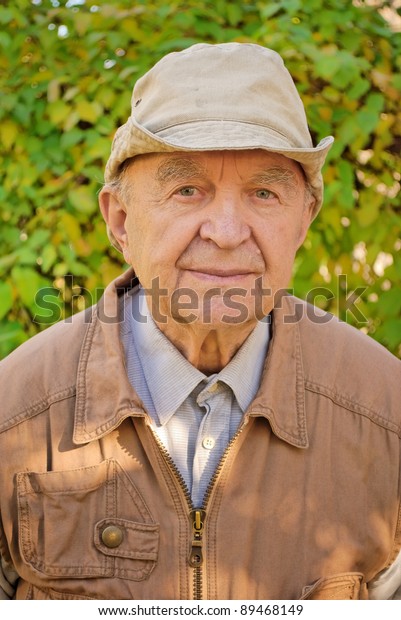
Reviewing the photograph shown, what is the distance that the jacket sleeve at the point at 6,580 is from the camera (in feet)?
7.70

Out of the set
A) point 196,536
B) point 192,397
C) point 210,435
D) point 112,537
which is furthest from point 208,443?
point 112,537

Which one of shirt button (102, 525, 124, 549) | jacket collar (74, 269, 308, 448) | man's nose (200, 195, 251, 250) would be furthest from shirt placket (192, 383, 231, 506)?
man's nose (200, 195, 251, 250)

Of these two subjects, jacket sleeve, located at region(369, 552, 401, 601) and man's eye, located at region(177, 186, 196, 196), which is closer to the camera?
man's eye, located at region(177, 186, 196, 196)

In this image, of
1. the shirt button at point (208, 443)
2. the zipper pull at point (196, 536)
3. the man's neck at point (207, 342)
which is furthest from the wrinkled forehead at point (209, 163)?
the zipper pull at point (196, 536)

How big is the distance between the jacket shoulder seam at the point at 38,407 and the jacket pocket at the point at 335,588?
0.82m

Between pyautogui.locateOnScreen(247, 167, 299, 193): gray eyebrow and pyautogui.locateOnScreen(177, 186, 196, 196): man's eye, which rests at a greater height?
pyautogui.locateOnScreen(247, 167, 299, 193): gray eyebrow

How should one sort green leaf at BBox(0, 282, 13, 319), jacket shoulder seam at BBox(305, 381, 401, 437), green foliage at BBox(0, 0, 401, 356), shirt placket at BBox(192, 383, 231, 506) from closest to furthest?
shirt placket at BBox(192, 383, 231, 506) < jacket shoulder seam at BBox(305, 381, 401, 437) < green leaf at BBox(0, 282, 13, 319) < green foliage at BBox(0, 0, 401, 356)

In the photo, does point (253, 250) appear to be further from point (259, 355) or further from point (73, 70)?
point (73, 70)

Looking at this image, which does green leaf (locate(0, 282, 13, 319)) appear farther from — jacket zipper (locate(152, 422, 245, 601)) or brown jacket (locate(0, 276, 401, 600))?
jacket zipper (locate(152, 422, 245, 601))

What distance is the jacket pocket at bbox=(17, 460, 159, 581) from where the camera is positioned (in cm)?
218

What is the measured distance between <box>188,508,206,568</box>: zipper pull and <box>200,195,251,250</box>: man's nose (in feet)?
2.26

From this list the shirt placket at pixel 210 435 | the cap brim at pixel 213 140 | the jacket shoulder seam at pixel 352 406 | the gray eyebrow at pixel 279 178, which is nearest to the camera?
the cap brim at pixel 213 140

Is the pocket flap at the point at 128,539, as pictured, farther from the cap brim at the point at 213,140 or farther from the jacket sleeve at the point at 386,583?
the cap brim at the point at 213,140

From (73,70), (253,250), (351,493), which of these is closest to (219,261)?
(253,250)
